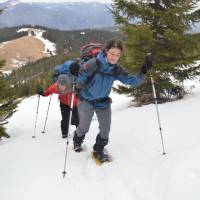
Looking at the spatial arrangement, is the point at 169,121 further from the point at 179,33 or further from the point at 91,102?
the point at 179,33

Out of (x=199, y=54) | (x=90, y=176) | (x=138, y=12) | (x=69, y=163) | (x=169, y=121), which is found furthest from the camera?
(x=138, y=12)

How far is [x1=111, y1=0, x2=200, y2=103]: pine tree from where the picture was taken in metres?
11.4

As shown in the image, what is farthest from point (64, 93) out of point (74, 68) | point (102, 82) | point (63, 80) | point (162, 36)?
point (162, 36)

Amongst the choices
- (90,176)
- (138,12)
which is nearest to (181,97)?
(138,12)

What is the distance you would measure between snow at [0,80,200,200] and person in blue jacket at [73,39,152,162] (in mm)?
648

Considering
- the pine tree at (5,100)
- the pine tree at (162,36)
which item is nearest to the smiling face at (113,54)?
the pine tree at (162,36)

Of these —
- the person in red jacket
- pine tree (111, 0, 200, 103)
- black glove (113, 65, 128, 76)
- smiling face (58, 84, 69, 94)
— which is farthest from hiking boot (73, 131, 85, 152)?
pine tree (111, 0, 200, 103)

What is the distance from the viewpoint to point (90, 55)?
7.63 metres

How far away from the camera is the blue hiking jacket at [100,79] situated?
23.6 feet

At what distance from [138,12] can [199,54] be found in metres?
2.35

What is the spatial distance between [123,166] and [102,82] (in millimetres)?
1691

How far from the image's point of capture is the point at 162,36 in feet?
40.0

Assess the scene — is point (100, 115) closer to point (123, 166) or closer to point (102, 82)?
point (102, 82)

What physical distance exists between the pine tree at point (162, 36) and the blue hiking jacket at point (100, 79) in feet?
13.1
